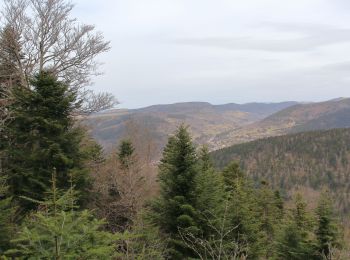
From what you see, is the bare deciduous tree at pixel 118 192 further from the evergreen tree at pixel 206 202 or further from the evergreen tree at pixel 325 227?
the evergreen tree at pixel 325 227

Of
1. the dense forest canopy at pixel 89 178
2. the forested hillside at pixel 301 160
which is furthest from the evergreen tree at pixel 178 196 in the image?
the forested hillside at pixel 301 160

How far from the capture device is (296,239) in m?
18.5

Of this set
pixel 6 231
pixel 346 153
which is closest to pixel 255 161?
pixel 346 153

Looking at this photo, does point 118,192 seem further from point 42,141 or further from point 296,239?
point 296,239

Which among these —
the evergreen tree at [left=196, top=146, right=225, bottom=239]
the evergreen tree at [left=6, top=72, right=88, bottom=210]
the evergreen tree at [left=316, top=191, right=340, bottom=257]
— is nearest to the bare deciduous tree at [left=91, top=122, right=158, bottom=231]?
the evergreen tree at [left=6, top=72, right=88, bottom=210]

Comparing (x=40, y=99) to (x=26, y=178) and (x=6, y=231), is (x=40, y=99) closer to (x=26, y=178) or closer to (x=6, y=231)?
(x=26, y=178)

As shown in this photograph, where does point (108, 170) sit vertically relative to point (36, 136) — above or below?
below

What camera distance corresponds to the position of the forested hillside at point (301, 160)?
120m

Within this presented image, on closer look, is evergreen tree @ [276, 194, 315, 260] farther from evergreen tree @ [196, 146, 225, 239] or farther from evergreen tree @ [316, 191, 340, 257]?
evergreen tree @ [196, 146, 225, 239]

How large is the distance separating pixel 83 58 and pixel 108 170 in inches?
227

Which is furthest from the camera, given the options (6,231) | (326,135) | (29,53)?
(326,135)

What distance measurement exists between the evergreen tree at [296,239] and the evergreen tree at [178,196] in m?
6.91

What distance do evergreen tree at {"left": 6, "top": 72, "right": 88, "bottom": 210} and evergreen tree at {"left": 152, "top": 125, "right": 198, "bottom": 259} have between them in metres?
2.98

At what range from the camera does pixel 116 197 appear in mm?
18203
